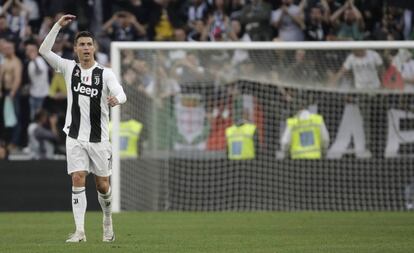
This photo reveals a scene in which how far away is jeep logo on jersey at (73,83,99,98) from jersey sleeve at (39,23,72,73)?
0.29 meters

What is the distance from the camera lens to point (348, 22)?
2320cm

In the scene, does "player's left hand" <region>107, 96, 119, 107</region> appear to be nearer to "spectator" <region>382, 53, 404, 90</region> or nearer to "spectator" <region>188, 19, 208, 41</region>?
"spectator" <region>382, 53, 404, 90</region>

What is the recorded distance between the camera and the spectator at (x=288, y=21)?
922 inches

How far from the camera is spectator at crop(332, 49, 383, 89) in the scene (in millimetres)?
20375

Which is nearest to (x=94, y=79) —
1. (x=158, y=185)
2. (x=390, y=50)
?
(x=158, y=185)

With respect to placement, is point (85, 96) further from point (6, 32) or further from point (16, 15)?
point (16, 15)

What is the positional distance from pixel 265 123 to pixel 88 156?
29.2 ft

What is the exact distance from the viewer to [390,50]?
2109cm

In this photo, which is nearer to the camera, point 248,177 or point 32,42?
point 248,177

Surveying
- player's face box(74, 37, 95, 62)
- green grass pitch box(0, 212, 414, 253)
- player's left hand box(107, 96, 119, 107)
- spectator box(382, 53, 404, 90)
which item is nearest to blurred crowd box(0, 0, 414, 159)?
spectator box(382, 53, 404, 90)

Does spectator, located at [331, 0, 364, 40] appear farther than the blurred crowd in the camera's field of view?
Yes

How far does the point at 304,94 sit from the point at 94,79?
9.27 m

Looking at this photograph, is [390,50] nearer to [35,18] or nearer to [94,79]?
[35,18]

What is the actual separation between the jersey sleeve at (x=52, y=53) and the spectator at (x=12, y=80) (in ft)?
34.9
